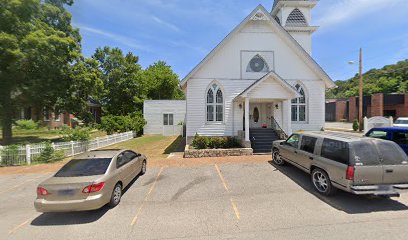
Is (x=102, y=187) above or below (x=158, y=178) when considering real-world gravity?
above

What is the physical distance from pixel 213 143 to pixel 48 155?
995 cm

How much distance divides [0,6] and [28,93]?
6199 millimetres

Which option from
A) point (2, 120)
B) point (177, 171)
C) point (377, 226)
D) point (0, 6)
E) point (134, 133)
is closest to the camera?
point (377, 226)

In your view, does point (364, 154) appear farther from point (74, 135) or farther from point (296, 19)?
point (296, 19)

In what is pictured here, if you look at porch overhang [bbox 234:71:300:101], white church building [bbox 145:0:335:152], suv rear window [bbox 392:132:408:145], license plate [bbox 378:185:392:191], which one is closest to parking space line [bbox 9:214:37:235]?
license plate [bbox 378:185:392:191]

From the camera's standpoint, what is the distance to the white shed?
2639 cm

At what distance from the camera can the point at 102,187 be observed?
17.8 feet

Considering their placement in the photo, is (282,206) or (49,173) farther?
(49,173)

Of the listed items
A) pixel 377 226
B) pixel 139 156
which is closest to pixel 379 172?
pixel 377 226

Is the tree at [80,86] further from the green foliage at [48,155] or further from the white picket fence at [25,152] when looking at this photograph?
the green foliage at [48,155]

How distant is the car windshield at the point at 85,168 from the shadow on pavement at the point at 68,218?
1.06 m

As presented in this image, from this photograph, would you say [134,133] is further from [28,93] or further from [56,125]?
[56,125]

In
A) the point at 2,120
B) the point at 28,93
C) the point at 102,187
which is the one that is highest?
the point at 28,93

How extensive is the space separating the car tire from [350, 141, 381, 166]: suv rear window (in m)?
6.70
